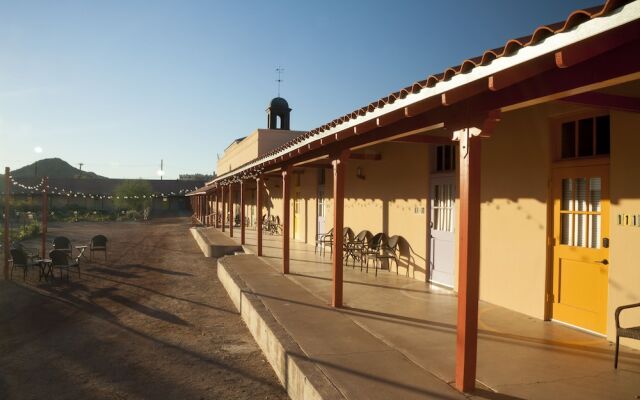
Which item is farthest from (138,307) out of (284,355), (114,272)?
(284,355)

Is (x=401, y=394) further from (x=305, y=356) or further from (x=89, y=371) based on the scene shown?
(x=89, y=371)

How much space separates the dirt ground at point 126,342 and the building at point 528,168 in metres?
1.87

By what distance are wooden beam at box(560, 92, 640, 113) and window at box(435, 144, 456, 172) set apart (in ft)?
11.2

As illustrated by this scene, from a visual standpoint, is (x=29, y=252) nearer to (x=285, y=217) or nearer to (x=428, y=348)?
(x=285, y=217)

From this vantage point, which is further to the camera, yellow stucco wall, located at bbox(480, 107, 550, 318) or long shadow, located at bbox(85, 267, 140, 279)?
long shadow, located at bbox(85, 267, 140, 279)

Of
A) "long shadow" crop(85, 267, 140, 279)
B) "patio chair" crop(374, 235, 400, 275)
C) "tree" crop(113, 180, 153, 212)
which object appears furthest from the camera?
"tree" crop(113, 180, 153, 212)

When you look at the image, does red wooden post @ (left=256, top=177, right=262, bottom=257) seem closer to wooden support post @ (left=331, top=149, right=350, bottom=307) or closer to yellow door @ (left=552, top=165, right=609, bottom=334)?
wooden support post @ (left=331, top=149, right=350, bottom=307)

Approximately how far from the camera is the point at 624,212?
4441 millimetres

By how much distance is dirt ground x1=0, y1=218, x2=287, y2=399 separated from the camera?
4523 millimetres

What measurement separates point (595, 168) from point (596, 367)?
2.06 m

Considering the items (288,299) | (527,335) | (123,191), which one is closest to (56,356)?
(288,299)

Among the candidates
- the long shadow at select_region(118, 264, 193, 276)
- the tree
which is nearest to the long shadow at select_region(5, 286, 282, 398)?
the long shadow at select_region(118, 264, 193, 276)

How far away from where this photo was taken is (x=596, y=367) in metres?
3.97

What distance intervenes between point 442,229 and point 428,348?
3.39 metres
